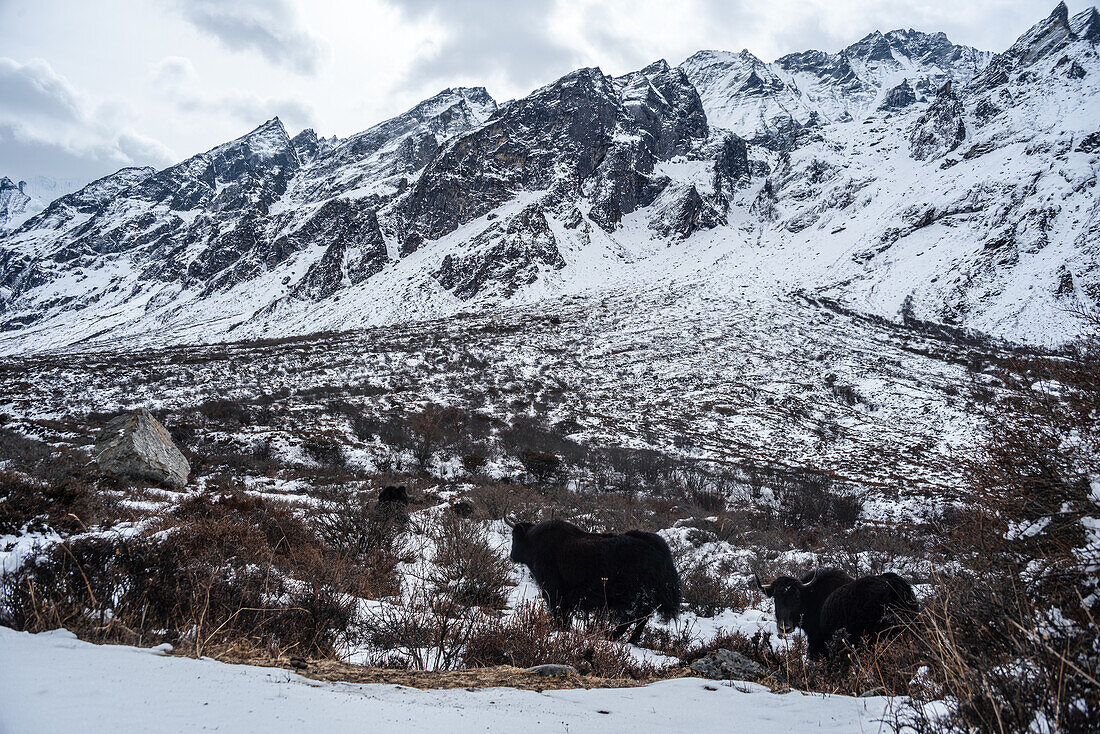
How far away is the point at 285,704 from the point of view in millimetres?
1366

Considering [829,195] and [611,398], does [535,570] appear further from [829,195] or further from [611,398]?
[829,195]

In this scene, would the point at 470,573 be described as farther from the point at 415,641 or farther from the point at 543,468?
the point at 543,468

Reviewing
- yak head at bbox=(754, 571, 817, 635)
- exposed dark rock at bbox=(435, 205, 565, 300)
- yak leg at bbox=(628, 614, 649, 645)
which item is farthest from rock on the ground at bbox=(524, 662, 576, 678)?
exposed dark rock at bbox=(435, 205, 565, 300)

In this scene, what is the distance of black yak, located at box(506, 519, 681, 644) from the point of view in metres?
3.99

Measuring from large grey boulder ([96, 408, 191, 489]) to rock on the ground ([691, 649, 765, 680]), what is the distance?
35.7 ft

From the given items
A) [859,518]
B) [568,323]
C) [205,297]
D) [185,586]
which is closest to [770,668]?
[185,586]

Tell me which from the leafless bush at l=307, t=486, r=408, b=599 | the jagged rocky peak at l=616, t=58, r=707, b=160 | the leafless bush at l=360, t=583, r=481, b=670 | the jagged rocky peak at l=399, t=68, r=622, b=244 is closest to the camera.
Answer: the leafless bush at l=360, t=583, r=481, b=670

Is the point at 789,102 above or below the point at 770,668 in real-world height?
above

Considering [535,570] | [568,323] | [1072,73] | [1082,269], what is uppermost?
[1072,73]

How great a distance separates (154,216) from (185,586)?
169607mm

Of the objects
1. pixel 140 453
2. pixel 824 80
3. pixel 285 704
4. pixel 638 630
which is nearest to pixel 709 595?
Answer: pixel 638 630

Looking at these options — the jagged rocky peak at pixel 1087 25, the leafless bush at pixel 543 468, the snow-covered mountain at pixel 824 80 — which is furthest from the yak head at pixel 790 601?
the snow-covered mountain at pixel 824 80

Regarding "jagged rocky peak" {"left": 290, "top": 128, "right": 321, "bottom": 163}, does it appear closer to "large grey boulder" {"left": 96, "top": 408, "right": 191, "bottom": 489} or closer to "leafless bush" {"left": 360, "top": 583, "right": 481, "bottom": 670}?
"large grey boulder" {"left": 96, "top": 408, "right": 191, "bottom": 489}

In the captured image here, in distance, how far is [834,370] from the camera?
3062 centimetres
